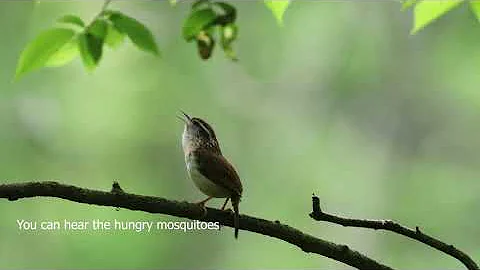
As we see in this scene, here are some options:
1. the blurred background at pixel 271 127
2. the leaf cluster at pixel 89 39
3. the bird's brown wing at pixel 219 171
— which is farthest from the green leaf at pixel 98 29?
the blurred background at pixel 271 127

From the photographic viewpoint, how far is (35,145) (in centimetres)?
194

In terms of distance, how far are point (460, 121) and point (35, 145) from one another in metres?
1.27

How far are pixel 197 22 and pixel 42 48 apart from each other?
0.13 meters

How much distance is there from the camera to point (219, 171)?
99 centimetres

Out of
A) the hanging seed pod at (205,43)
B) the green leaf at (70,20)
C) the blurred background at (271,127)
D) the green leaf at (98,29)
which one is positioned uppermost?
the blurred background at (271,127)

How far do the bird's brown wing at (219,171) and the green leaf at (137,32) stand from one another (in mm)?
436

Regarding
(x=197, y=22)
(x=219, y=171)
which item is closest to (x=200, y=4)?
(x=197, y=22)

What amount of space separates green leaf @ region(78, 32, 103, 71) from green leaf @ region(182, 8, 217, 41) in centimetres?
8

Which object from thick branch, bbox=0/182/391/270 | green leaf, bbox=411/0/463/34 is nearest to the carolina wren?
thick branch, bbox=0/182/391/270

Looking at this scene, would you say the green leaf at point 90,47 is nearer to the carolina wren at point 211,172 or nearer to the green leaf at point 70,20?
the green leaf at point 70,20

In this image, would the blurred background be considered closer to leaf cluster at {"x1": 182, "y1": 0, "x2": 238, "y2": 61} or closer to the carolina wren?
the carolina wren

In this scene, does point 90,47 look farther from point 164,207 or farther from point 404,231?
point 404,231

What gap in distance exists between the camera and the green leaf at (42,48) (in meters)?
0.54

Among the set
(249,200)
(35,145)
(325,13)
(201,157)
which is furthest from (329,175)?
(201,157)
